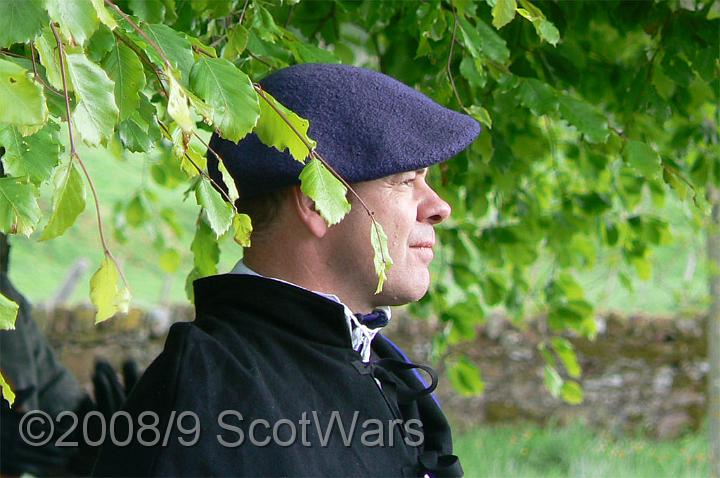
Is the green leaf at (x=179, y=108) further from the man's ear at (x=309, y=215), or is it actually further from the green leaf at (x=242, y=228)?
the man's ear at (x=309, y=215)

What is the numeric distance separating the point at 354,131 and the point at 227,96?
0.39 metres

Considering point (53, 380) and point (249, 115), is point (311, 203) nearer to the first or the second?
point (249, 115)

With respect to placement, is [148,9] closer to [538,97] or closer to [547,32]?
[547,32]

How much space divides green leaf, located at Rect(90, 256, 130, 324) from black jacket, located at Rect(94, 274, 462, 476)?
1.06 ft

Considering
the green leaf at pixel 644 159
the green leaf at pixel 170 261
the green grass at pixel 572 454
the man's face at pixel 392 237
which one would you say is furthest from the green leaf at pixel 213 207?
the green grass at pixel 572 454

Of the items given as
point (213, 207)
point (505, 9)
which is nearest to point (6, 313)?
point (213, 207)

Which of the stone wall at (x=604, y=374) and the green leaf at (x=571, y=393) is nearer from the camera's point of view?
the green leaf at (x=571, y=393)

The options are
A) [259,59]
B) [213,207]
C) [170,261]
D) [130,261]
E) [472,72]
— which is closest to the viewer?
[213,207]

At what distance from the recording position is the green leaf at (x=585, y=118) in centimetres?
206

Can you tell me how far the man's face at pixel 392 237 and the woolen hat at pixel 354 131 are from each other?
0.16ft

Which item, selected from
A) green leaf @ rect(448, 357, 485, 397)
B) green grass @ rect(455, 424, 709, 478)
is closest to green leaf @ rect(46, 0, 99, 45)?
green leaf @ rect(448, 357, 485, 397)

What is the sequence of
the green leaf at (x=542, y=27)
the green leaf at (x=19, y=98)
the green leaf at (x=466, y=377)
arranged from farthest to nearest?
the green leaf at (x=466, y=377)
the green leaf at (x=542, y=27)
the green leaf at (x=19, y=98)

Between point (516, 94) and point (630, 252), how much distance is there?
1444 mm

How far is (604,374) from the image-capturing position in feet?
23.4
